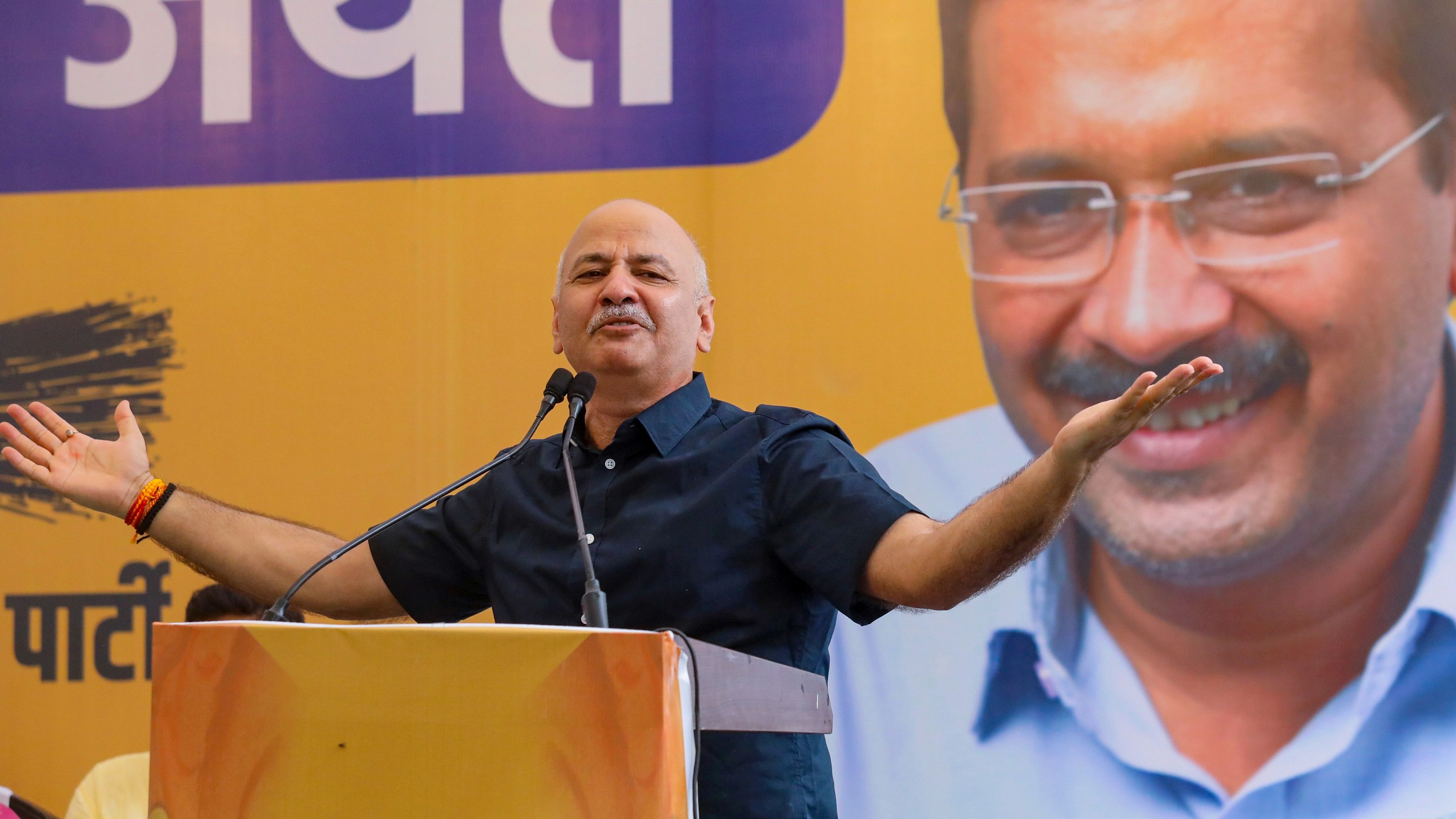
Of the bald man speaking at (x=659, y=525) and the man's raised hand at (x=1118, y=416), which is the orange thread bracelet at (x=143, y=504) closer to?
the bald man speaking at (x=659, y=525)

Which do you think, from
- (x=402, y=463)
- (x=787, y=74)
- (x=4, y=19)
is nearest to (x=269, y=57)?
(x=4, y=19)

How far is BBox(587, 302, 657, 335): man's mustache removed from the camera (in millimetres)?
1714

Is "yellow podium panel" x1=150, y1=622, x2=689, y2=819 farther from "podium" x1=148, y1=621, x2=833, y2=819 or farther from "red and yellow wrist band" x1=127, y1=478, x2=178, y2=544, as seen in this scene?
"red and yellow wrist band" x1=127, y1=478, x2=178, y2=544

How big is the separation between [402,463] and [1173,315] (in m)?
1.68

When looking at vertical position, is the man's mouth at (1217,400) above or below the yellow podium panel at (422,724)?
above

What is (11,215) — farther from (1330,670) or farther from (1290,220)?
(1330,670)

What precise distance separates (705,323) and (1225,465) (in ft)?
4.22

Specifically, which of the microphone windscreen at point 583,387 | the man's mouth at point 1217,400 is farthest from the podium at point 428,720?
the man's mouth at point 1217,400

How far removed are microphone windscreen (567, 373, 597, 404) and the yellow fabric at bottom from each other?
1815 mm

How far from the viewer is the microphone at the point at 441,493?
1.32m

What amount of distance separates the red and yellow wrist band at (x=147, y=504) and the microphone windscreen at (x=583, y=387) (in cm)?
62

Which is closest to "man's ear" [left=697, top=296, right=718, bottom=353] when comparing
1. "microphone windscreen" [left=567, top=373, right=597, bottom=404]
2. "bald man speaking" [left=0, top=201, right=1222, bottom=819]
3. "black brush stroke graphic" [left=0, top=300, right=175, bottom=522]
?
"bald man speaking" [left=0, top=201, right=1222, bottom=819]

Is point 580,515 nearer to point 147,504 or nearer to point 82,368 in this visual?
point 147,504

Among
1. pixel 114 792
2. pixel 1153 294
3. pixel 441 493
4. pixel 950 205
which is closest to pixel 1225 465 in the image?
pixel 1153 294
